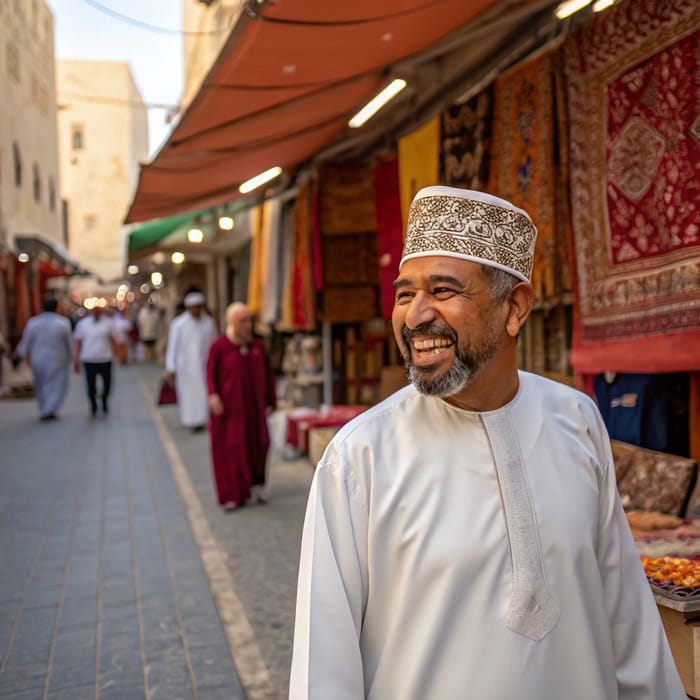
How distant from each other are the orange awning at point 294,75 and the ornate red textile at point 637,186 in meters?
0.73

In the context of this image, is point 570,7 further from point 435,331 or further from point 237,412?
point 237,412

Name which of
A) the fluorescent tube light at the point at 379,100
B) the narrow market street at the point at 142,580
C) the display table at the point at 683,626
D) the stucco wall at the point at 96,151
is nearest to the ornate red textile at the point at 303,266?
the narrow market street at the point at 142,580

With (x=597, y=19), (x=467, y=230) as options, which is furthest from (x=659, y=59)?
(x=467, y=230)

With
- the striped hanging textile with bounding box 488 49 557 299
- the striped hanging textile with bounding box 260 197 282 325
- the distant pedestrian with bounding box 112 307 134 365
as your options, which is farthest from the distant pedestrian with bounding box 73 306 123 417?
the distant pedestrian with bounding box 112 307 134 365

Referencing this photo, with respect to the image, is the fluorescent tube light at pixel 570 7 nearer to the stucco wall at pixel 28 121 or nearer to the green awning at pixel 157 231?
the green awning at pixel 157 231

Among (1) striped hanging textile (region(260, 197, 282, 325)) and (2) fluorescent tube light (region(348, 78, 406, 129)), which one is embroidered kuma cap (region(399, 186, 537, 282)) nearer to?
(2) fluorescent tube light (region(348, 78, 406, 129))

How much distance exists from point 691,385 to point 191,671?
260 cm

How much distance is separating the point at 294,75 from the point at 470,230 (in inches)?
134

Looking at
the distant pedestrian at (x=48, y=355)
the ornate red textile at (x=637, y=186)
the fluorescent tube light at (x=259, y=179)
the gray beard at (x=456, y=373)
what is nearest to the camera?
the gray beard at (x=456, y=373)

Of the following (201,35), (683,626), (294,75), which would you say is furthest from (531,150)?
(201,35)

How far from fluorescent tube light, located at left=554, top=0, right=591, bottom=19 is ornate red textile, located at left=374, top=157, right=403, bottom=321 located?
240 cm

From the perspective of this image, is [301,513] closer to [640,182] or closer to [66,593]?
[66,593]

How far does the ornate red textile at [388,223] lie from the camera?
600 centimetres

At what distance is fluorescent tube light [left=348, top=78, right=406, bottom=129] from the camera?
5.02 metres
